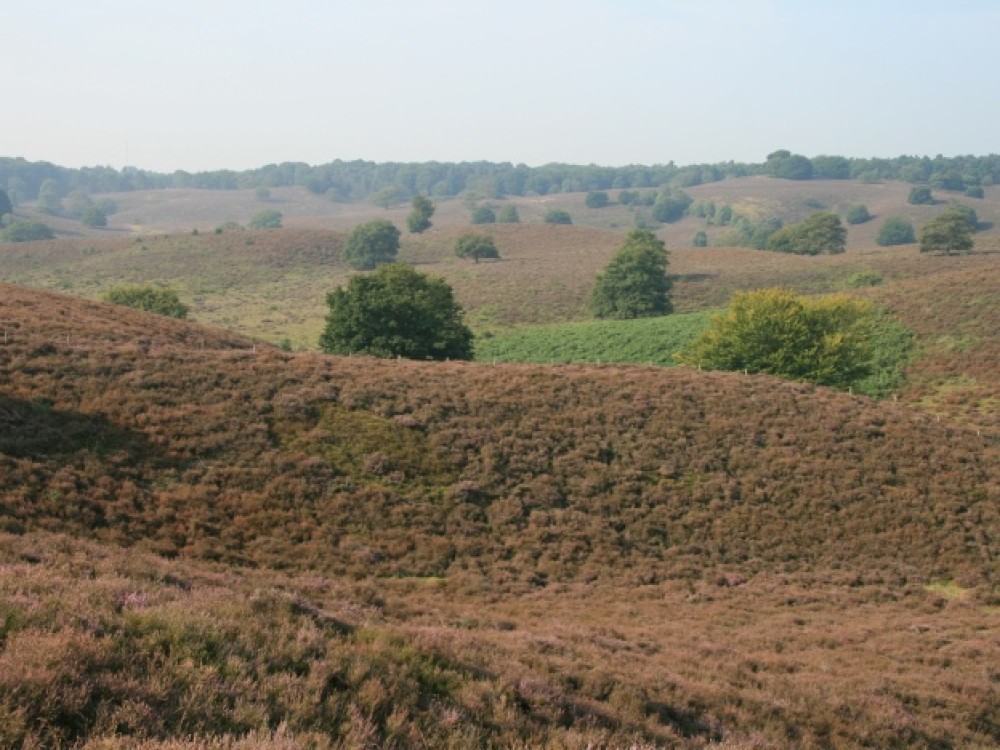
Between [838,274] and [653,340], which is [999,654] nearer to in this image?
Answer: [653,340]

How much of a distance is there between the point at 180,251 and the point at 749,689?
407 feet

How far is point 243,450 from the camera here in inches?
904

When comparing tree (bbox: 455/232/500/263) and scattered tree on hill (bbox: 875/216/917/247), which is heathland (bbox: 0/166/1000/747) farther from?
scattered tree on hill (bbox: 875/216/917/247)

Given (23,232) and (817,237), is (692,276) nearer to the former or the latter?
(817,237)

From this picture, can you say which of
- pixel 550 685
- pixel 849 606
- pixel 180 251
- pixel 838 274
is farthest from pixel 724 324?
pixel 180 251

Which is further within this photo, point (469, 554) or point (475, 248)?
point (475, 248)

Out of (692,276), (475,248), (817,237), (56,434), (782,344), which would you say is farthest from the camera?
(817,237)

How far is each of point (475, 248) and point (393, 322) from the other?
2807 inches

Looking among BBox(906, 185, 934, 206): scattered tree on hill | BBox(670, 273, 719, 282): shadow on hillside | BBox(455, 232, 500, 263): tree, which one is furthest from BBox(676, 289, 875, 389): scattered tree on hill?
BBox(906, 185, 934, 206): scattered tree on hill

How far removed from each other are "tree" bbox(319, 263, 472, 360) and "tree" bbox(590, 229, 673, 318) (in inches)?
1386

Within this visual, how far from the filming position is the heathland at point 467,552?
23.8ft

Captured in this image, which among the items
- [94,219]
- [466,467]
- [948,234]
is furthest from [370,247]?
[94,219]

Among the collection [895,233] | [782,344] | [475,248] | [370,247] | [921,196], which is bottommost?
[782,344]

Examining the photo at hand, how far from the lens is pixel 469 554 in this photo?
2036 cm
